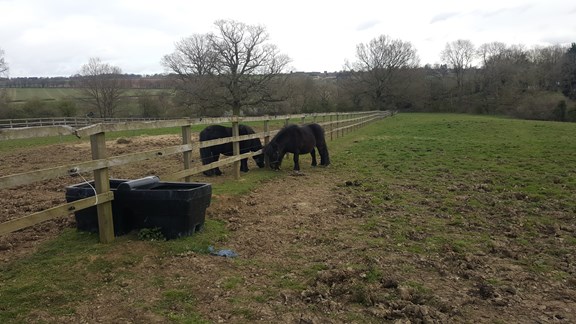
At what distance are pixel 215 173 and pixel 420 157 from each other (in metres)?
6.94

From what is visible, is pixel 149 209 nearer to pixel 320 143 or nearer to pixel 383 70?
pixel 320 143

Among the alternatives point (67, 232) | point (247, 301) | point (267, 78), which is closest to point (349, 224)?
point (247, 301)

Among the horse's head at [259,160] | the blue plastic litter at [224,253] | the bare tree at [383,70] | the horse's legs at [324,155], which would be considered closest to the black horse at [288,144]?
the horse's head at [259,160]

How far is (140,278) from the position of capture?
3.78 meters

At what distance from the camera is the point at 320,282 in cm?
371

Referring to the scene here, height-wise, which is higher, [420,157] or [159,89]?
[159,89]

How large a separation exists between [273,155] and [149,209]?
590cm

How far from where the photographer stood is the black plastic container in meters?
4.70

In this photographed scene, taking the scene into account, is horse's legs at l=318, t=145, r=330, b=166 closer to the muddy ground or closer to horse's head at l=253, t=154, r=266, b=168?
horse's head at l=253, t=154, r=266, b=168

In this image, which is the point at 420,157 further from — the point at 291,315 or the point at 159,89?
the point at 159,89

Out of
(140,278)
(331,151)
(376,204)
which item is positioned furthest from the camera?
(331,151)

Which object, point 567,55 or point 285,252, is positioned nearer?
point 285,252

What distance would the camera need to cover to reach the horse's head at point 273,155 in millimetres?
10469

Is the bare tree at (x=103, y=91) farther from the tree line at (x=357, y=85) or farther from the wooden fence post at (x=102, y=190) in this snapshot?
the wooden fence post at (x=102, y=190)
